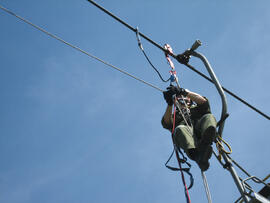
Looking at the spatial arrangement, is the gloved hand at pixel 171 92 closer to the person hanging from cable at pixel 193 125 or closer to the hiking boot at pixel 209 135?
the person hanging from cable at pixel 193 125

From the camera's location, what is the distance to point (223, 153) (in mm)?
4328

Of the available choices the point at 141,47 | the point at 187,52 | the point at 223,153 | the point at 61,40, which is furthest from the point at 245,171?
the point at 61,40

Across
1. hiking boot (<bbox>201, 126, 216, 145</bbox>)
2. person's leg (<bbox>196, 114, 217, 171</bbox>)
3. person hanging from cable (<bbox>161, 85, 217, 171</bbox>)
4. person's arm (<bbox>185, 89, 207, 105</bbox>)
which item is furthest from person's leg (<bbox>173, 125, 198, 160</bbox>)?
person's arm (<bbox>185, 89, 207, 105</bbox>)

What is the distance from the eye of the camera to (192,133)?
4910mm

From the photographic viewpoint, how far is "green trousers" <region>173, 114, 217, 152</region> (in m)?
4.65

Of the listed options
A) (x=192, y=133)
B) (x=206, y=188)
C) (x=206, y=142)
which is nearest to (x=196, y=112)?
(x=192, y=133)

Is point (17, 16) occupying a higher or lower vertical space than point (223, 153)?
higher

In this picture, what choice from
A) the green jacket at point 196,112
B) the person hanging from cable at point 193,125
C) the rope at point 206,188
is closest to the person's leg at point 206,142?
the person hanging from cable at point 193,125

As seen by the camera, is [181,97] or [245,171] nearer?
[245,171]

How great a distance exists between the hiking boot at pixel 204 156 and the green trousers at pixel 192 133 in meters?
0.17

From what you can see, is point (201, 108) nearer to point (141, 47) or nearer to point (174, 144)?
point (174, 144)

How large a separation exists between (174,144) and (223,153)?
0.93 meters

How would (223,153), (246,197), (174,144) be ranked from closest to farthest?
(246,197) → (223,153) → (174,144)

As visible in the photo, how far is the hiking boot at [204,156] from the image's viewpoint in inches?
176
